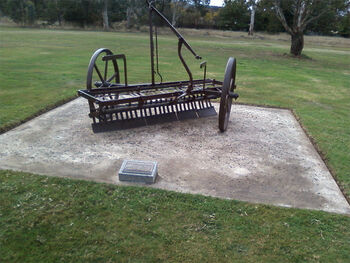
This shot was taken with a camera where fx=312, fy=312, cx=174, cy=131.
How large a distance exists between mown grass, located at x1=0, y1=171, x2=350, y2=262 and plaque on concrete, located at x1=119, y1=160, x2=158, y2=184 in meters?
0.18

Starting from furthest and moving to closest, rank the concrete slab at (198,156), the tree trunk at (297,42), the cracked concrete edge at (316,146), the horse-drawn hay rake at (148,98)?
the tree trunk at (297,42) → the horse-drawn hay rake at (148,98) → the cracked concrete edge at (316,146) → the concrete slab at (198,156)

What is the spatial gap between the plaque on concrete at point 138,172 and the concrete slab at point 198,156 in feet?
0.35

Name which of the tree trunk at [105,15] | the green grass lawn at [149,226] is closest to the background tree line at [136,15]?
→ the tree trunk at [105,15]

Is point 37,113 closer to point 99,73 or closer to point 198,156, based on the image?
point 99,73

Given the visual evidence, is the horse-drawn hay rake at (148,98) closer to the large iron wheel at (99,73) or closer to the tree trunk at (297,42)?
the large iron wheel at (99,73)

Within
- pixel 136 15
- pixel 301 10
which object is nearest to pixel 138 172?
A: pixel 301 10

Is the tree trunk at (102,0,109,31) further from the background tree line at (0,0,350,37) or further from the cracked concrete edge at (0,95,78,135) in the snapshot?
the cracked concrete edge at (0,95,78,135)

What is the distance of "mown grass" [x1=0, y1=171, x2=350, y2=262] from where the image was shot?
2.66 meters

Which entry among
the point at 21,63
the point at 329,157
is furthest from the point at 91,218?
the point at 21,63

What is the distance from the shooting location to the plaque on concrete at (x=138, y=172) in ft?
12.0

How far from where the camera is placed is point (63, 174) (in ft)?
12.5

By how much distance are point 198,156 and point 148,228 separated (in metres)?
1.71

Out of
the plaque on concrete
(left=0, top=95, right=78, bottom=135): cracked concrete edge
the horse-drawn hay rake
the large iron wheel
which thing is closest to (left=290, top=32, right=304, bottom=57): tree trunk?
the horse-drawn hay rake

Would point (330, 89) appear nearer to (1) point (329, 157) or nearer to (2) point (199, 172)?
(1) point (329, 157)
